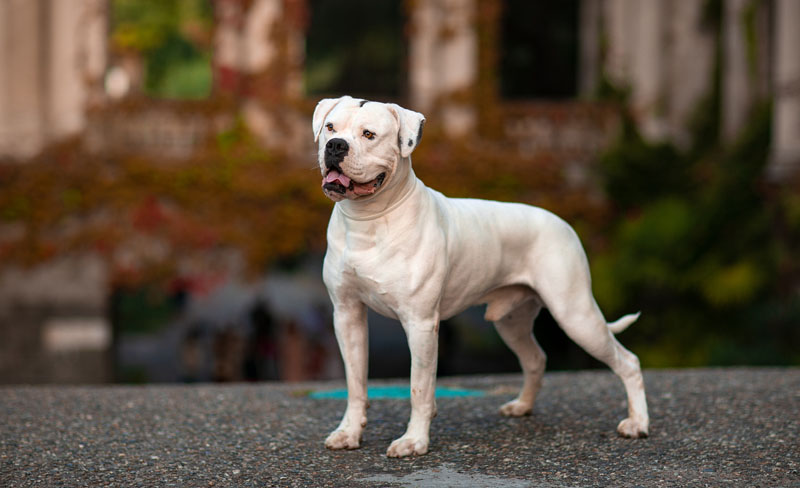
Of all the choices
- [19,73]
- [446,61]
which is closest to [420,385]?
[446,61]

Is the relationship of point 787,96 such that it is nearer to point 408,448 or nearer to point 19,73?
point 408,448

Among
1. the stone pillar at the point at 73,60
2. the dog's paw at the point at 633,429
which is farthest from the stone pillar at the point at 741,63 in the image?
the dog's paw at the point at 633,429

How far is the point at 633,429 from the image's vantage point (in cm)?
505

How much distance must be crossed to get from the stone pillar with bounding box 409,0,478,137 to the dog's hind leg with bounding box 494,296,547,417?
8.45 metres

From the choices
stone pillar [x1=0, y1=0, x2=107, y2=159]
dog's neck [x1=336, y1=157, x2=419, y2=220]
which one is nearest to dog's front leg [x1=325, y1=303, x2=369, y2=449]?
dog's neck [x1=336, y1=157, x2=419, y2=220]

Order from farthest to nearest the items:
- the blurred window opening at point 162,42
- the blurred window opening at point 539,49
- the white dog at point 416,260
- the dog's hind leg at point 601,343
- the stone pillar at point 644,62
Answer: the blurred window opening at point 162,42
the blurred window opening at point 539,49
the stone pillar at point 644,62
the dog's hind leg at point 601,343
the white dog at point 416,260

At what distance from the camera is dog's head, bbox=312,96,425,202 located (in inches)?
167

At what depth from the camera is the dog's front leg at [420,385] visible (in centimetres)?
450

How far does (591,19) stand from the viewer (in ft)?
52.0

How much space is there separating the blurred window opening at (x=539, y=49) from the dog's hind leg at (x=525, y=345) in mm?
10947

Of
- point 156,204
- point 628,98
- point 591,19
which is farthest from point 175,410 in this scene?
point 591,19

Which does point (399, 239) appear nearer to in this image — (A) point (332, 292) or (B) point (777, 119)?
(A) point (332, 292)

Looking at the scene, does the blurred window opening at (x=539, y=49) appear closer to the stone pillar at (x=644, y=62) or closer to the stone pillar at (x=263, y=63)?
the stone pillar at (x=644, y=62)

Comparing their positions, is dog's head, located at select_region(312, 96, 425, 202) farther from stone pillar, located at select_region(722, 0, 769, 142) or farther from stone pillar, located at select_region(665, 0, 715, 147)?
stone pillar, located at select_region(665, 0, 715, 147)
